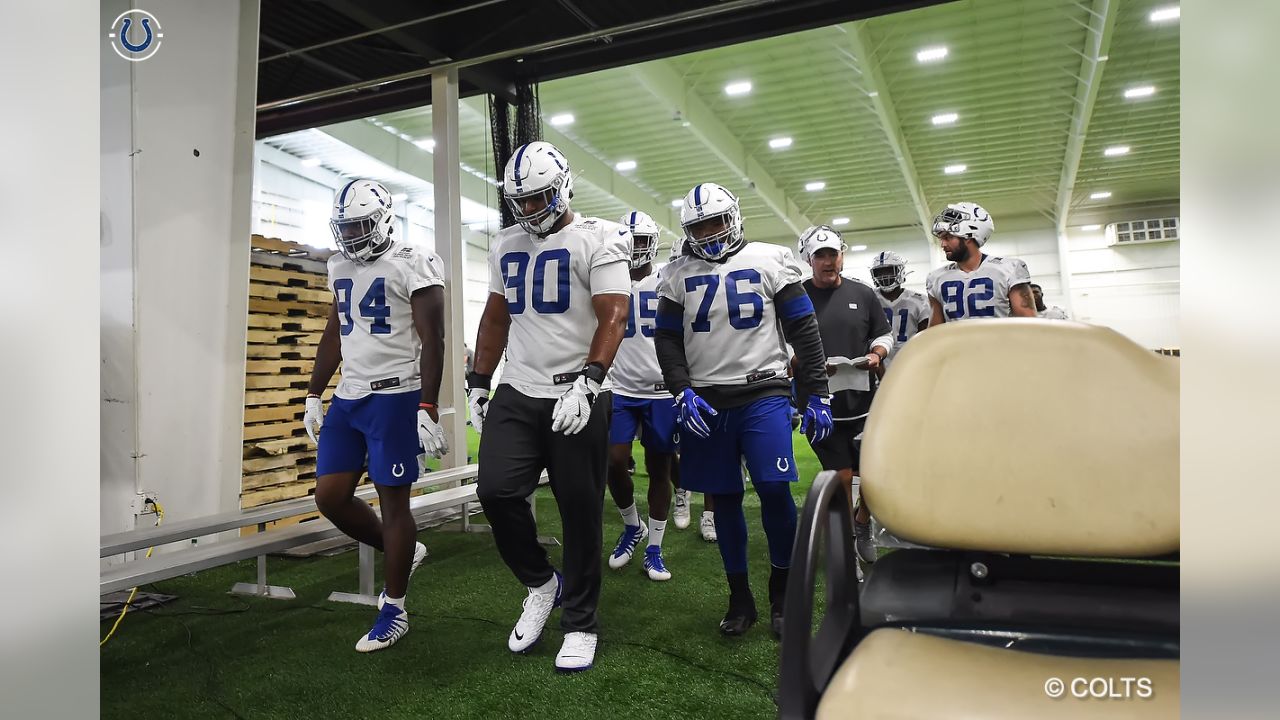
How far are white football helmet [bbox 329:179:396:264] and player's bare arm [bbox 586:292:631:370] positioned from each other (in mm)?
1067

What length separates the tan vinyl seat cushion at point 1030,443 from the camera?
128 centimetres

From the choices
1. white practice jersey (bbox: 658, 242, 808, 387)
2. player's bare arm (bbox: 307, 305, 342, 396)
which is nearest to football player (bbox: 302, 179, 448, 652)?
player's bare arm (bbox: 307, 305, 342, 396)

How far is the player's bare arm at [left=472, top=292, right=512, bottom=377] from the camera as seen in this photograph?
3086 millimetres

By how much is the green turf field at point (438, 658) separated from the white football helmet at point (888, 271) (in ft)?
8.87

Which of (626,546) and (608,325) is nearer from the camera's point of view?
(608,325)

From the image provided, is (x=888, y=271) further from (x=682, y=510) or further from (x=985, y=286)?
(x=682, y=510)

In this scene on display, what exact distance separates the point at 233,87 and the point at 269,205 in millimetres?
12611

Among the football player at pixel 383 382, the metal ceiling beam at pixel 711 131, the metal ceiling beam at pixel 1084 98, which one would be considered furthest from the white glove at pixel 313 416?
the metal ceiling beam at pixel 1084 98

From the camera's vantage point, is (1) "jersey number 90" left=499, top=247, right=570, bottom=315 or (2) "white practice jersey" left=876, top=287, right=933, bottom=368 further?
(2) "white practice jersey" left=876, top=287, right=933, bottom=368

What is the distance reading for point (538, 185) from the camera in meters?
2.75

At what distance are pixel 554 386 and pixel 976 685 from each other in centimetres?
189

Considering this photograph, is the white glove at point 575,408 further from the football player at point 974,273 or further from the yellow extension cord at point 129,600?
the football player at point 974,273

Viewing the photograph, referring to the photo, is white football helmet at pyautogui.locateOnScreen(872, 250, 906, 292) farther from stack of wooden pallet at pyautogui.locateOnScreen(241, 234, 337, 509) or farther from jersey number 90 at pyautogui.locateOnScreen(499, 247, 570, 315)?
stack of wooden pallet at pyautogui.locateOnScreen(241, 234, 337, 509)
